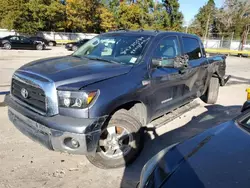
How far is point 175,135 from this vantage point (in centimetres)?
439

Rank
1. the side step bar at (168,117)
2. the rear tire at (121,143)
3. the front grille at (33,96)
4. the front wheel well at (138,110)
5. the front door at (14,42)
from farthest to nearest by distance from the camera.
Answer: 1. the front door at (14,42)
2. the side step bar at (168,117)
3. the front wheel well at (138,110)
4. the rear tire at (121,143)
5. the front grille at (33,96)

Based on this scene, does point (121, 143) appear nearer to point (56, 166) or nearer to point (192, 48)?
point (56, 166)

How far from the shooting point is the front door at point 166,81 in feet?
11.7

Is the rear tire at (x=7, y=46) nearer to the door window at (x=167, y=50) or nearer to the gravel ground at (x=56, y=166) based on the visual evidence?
the gravel ground at (x=56, y=166)

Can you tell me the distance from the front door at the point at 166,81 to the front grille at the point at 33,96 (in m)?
1.58

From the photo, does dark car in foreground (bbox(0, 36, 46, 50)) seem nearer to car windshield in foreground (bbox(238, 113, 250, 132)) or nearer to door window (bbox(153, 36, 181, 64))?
door window (bbox(153, 36, 181, 64))

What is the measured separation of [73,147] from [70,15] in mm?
37525

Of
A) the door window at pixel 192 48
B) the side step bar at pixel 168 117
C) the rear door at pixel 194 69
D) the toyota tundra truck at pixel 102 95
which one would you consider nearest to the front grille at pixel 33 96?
the toyota tundra truck at pixel 102 95

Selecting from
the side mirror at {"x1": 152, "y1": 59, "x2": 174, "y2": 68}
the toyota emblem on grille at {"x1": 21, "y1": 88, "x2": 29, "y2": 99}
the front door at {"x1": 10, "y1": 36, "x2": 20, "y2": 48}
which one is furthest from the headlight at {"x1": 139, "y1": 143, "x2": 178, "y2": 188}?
the front door at {"x1": 10, "y1": 36, "x2": 20, "y2": 48}

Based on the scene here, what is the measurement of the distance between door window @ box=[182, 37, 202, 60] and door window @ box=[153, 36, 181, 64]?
0.39 metres

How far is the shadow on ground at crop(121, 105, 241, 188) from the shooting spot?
→ 312 centimetres

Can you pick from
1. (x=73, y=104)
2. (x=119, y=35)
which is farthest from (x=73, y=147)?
(x=119, y=35)

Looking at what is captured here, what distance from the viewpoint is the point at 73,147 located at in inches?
105

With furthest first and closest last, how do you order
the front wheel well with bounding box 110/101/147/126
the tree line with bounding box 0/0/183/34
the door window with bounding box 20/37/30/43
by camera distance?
the tree line with bounding box 0/0/183/34 → the door window with bounding box 20/37/30/43 → the front wheel well with bounding box 110/101/147/126
